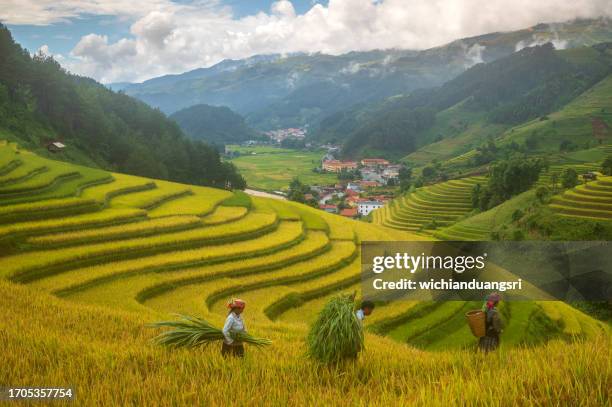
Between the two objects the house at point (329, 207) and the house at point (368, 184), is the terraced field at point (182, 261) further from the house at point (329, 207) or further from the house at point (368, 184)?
the house at point (368, 184)

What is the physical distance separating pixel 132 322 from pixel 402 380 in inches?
191

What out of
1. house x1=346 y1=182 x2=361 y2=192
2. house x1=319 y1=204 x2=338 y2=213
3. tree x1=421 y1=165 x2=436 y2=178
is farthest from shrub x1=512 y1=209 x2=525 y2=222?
house x1=346 y1=182 x2=361 y2=192

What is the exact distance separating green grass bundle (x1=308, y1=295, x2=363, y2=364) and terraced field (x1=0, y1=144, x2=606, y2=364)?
5164 mm

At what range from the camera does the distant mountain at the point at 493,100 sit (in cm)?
12862

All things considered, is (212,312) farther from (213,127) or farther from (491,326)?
(213,127)

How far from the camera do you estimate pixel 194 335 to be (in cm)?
486

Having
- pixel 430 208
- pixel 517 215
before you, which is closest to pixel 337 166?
pixel 430 208

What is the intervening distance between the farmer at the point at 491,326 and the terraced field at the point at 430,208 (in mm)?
44493

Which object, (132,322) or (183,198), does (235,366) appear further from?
(183,198)

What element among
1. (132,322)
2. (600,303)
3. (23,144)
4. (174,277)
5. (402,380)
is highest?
(23,144)

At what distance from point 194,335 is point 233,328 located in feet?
1.48

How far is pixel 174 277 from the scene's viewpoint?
44.5ft

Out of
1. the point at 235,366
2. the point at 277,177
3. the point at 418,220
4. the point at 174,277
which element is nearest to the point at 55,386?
the point at 235,366

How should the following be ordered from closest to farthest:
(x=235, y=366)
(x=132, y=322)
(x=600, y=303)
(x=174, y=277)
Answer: (x=235, y=366), (x=132, y=322), (x=174, y=277), (x=600, y=303)
